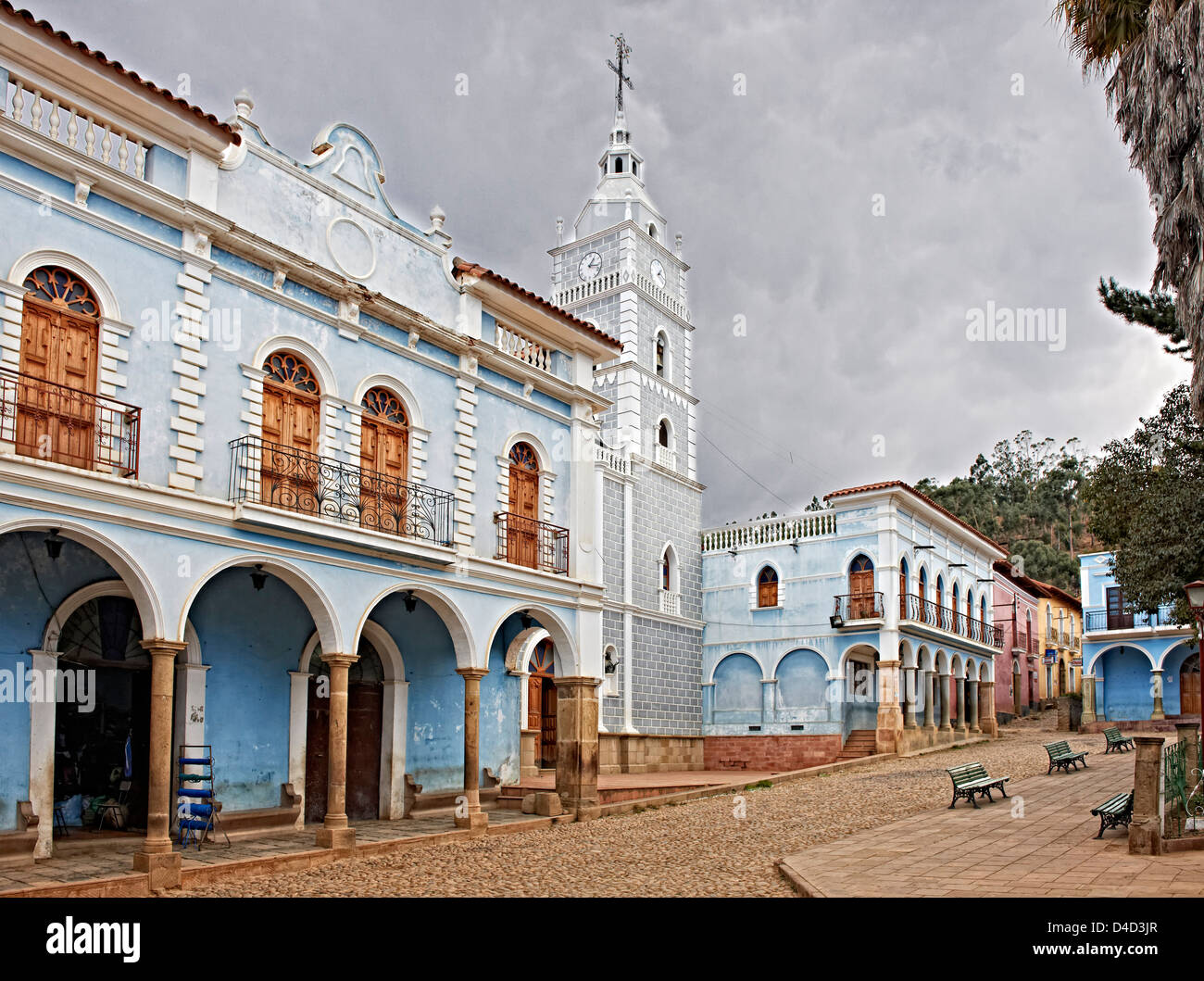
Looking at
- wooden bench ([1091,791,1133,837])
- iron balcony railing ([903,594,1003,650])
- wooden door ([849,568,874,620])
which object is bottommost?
wooden bench ([1091,791,1133,837])

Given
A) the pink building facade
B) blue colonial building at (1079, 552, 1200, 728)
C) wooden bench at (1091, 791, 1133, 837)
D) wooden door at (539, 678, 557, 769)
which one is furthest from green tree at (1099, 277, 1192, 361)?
the pink building facade

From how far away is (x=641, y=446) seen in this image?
29703mm

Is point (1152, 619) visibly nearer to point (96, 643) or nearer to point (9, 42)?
point (96, 643)

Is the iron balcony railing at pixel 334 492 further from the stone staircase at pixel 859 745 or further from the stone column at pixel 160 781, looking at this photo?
the stone staircase at pixel 859 745

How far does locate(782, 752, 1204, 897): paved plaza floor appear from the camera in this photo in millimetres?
9227

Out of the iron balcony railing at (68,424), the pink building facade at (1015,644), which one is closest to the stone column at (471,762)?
the iron balcony railing at (68,424)

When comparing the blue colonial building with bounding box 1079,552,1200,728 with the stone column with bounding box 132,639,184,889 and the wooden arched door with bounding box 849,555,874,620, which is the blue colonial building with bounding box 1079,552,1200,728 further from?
the stone column with bounding box 132,639,184,889

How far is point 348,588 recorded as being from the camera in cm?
1387

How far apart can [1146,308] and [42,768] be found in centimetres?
1521

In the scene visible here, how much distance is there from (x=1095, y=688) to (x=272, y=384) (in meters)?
36.3

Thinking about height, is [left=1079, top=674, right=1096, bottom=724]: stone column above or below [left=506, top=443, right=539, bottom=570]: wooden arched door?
below

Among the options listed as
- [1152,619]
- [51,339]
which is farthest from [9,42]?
[1152,619]

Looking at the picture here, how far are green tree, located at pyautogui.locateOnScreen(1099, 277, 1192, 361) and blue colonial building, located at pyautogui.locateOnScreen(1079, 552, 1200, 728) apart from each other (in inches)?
992

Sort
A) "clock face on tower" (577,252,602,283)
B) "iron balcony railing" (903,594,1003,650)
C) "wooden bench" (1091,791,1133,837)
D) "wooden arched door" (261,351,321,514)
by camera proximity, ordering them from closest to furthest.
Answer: "wooden bench" (1091,791,1133,837), "wooden arched door" (261,351,321,514), "iron balcony railing" (903,594,1003,650), "clock face on tower" (577,252,602,283)
